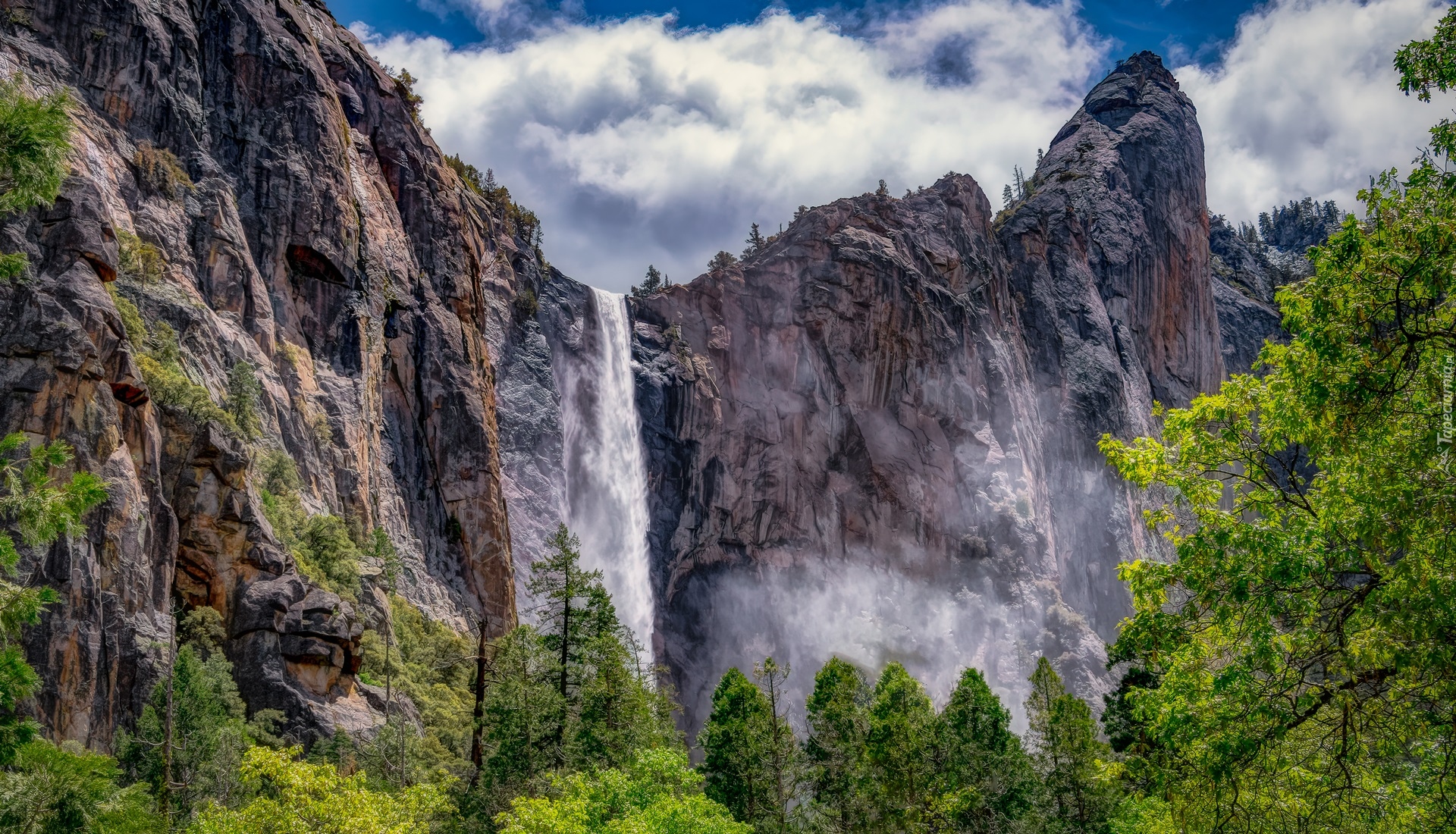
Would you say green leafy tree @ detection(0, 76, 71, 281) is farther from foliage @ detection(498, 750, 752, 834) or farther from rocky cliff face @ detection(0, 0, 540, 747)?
rocky cliff face @ detection(0, 0, 540, 747)

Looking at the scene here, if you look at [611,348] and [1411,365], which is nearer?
[1411,365]

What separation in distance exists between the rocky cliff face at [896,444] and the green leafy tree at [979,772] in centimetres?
3340

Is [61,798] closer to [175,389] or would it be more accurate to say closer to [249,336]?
[175,389]

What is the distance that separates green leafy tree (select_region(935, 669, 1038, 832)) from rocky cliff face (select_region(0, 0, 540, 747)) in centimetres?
1962

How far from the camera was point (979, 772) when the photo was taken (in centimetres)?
3469

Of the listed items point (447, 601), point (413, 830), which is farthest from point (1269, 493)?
point (447, 601)

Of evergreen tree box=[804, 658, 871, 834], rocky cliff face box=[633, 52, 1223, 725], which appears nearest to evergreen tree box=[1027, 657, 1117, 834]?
evergreen tree box=[804, 658, 871, 834]

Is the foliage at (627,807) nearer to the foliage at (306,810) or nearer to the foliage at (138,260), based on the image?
the foliage at (306,810)

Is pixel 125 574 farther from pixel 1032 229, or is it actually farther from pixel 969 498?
pixel 1032 229

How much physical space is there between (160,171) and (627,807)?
124 ft

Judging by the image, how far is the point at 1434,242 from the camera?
859 cm

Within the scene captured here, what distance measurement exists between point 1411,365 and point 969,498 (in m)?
68.8

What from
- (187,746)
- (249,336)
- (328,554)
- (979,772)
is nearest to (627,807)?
(187,746)

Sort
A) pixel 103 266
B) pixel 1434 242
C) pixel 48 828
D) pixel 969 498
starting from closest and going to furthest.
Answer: pixel 1434 242, pixel 48 828, pixel 103 266, pixel 969 498
